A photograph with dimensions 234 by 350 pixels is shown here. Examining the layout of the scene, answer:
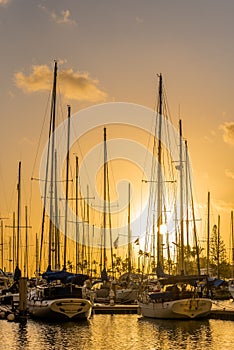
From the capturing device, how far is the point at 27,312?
187 feet

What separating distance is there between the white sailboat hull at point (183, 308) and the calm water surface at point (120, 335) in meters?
0.59

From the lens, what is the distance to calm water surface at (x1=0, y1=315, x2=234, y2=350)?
4272cm

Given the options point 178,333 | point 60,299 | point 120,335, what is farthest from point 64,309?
point 178,333

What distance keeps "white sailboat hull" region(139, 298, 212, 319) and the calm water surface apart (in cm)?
59

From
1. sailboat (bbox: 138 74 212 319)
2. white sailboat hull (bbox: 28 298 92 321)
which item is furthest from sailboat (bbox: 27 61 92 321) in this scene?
sailboat (bbox: 138 74 212 319)

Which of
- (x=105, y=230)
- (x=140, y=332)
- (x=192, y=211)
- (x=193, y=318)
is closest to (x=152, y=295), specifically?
(x=193, y=318)

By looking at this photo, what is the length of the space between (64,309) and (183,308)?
8.59 m

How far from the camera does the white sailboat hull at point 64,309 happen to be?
53.2 m

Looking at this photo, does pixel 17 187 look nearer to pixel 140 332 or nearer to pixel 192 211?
pixel 192 211

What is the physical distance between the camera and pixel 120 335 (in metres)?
48.5

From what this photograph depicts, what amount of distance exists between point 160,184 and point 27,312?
53.3 ft

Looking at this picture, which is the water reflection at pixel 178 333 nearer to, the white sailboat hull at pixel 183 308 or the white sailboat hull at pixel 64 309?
the white sailboat hull at pixel 183 308

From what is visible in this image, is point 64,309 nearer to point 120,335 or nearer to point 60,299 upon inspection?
point 60,299

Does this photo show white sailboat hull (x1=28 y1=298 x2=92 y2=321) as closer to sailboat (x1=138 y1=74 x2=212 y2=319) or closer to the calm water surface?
the calm water surface
